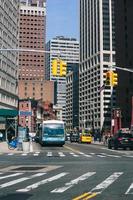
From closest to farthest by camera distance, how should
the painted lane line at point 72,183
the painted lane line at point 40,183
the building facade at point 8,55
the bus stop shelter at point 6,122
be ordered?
the painted lane line at point 72,183 < the painted lane line at point 40,183 < the bus stop shelter at point 6,122 < the building facade at point 8,55

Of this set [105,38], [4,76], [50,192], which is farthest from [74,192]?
[4,76]

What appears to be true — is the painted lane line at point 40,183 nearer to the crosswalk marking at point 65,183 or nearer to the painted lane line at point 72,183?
the crosswalk marking at point 65,183

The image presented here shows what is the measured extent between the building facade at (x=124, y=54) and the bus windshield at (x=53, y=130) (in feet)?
341

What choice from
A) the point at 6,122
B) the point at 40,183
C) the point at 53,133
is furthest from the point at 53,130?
the point at 6,122

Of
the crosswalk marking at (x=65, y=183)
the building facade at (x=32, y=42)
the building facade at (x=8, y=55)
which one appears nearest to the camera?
the crosswalk marking at (x=65, y=183)

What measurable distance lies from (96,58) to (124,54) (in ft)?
243

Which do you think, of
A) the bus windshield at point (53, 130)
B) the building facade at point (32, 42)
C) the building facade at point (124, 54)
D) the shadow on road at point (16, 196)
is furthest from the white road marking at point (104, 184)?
the building facade at point (124, 54)

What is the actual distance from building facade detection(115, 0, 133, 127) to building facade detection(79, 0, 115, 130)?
407 centimetres

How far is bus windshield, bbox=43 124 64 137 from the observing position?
5338 cm

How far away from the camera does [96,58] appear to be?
90.8m

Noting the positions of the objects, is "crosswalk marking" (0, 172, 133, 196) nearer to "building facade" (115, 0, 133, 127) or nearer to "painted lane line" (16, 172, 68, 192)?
"painted lane line" (16, 172, 68, 192)

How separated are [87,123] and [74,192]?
178 m

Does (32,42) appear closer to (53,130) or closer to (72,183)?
(53,130)

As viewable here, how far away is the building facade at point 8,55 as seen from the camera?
11225 centimetres
